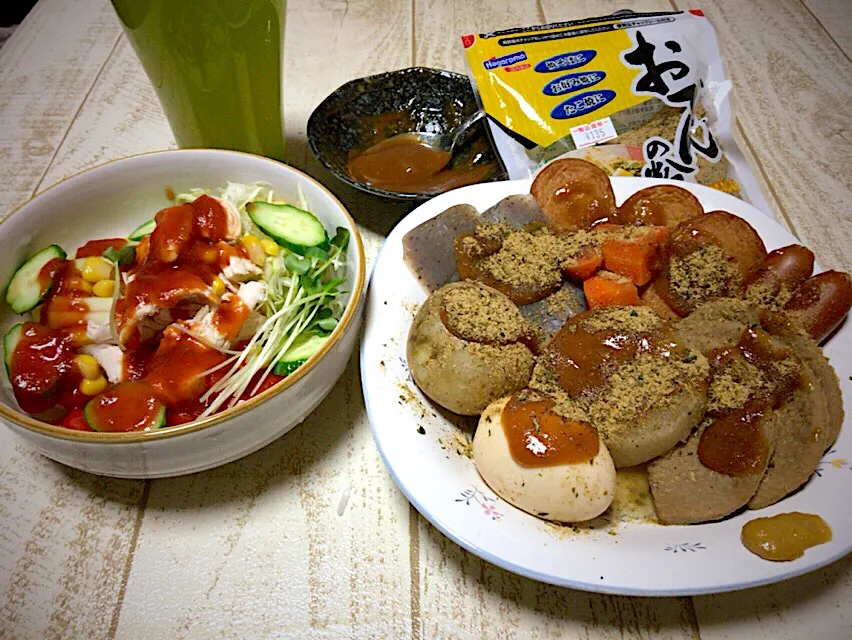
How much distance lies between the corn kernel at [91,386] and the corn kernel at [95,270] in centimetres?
20

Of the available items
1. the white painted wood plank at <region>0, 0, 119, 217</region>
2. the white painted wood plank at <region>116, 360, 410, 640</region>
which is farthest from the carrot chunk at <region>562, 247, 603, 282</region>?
the white painted wood plank at <region>0, 0, 119, 217</region>

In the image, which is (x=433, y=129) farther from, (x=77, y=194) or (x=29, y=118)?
(x=29, y=118)

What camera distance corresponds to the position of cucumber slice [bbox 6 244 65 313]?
1.11 meters

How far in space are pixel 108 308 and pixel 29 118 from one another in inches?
41.3

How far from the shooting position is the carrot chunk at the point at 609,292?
45.5 inches

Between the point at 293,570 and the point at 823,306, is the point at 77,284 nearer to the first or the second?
the point at 293,570

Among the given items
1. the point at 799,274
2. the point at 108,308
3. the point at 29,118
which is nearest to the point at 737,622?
the point at 799,274

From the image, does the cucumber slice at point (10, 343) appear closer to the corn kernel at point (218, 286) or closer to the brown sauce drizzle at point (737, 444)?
the corn kernel at point (218, 286)

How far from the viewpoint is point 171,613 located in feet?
3.09

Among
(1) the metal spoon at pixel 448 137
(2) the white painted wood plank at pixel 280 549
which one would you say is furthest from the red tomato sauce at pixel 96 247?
(1) the metal spoon at pixel 448 137

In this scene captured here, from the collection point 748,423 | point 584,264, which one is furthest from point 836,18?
point 748,423

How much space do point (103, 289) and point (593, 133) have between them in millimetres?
1139

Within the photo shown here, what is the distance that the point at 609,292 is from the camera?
45.7 inches

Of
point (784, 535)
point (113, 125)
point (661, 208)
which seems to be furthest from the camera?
point (113, 125)
